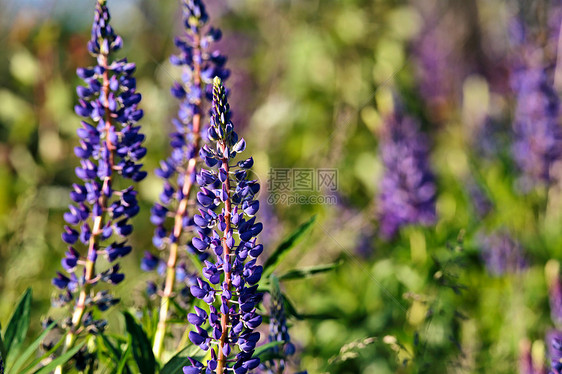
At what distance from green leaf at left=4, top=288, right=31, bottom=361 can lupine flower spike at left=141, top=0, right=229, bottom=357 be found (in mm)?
238

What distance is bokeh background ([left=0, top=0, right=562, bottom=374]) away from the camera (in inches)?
73.7

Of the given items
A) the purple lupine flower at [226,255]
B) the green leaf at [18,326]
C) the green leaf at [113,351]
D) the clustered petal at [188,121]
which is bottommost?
the green leaf at [113,351]

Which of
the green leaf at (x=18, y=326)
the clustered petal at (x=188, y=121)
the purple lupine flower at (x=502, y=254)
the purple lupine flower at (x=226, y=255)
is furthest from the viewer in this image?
the purple lupine flower at (x=502, y=254)

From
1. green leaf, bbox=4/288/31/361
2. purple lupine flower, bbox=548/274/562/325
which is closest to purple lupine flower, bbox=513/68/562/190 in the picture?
purple lupine flower, bbox=548/274/562/325

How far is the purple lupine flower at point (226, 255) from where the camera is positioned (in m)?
0.86

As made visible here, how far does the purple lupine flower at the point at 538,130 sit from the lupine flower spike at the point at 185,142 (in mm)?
1924

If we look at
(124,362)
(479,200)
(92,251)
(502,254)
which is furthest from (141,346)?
(479,200)

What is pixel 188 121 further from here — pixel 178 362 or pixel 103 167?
pixel 178 362

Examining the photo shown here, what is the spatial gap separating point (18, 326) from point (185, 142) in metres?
0.50

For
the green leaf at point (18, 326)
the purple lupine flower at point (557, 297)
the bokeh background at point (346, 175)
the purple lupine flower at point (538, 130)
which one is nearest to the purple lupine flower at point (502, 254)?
the bokeh background at point (346, 175)

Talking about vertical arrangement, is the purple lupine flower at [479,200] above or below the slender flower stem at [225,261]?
above

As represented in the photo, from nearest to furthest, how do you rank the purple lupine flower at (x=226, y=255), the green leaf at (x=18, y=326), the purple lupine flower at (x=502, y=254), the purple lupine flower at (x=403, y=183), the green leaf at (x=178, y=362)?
the purple lupine flower at (x=226, y=255)
the green leaf at (x=178, y=362)
the green leaf at (x=18, y=326)
the purple lupine flower at (x=502, y=254)
the purple lupine flower at (x=403, y=183)

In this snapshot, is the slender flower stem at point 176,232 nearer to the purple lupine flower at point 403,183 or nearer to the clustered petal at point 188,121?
the clustered petal at point 188,121

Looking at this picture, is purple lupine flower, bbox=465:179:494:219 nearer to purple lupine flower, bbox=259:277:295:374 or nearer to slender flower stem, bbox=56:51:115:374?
purple lupine flower, bbox=259:277:295:374
